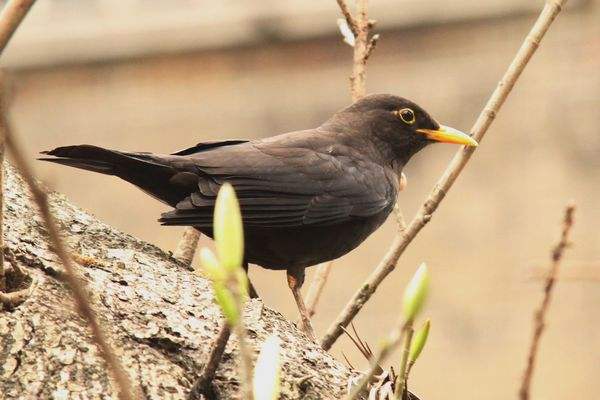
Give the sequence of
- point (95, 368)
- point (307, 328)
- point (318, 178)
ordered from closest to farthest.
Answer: point (95, 368) < point (307, 328) < point (318, 178)

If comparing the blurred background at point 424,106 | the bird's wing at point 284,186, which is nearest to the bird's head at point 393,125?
the bird's wing at point 284,186

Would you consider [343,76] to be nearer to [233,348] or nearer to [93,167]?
[93,167]

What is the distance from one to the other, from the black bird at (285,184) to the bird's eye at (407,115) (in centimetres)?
21

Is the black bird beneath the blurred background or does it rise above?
beneath

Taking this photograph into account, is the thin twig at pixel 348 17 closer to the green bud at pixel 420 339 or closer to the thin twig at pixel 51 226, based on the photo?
the green bud at pixel 420 339

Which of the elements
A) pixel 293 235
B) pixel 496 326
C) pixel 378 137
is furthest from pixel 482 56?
pixel 293 235

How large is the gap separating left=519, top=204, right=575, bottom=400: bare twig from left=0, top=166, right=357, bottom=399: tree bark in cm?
110

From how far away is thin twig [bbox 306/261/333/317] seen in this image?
15.4 ft

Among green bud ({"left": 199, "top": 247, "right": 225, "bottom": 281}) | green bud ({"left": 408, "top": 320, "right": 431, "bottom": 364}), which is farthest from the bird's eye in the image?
green bud ({"left": 199, "top": 247, "right": 225, "bottom": 281})

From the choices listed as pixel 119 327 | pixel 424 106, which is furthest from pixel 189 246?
pixel 424 106

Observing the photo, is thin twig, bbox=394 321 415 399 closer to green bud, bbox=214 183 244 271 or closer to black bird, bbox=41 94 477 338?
green bud, bbox=214 183 244 271

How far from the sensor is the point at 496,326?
13250 millimetres

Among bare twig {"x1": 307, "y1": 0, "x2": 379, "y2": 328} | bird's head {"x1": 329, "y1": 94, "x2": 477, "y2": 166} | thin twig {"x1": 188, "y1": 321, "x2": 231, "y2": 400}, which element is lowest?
thin twig {"x1": 188, "y1": 321, "x2": 231, "y2": 400}

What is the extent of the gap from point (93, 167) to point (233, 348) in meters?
1.34
